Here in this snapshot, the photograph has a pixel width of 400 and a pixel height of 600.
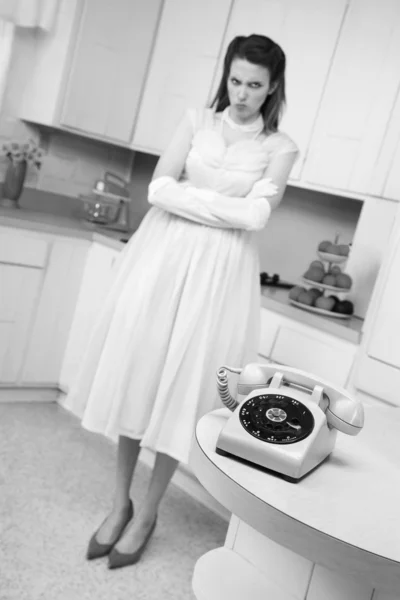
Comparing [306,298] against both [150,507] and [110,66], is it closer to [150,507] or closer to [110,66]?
[150,507]

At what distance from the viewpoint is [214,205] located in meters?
2.00

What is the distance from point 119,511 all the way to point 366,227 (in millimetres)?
1445

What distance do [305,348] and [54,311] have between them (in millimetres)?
1228

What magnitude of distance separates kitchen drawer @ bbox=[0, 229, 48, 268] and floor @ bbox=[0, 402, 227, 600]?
2.18 feet

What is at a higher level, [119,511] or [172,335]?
[172,335]

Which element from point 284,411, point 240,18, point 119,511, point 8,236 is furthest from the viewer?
point 240,18

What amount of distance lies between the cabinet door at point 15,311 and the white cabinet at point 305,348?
1.06 metres

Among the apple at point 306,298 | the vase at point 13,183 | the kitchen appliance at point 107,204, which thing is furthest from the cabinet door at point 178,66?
the apple at point 306,298

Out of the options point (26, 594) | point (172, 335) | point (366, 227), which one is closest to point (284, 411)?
point (172, 335)

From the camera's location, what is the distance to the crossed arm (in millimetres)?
2002

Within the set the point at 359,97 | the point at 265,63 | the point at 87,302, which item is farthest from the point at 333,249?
the point at 87,302

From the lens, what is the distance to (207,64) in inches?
129

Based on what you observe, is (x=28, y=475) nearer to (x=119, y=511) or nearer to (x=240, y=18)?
(x=119, y=511)

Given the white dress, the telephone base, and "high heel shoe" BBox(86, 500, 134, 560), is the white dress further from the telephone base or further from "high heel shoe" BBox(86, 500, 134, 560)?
the telephone base
